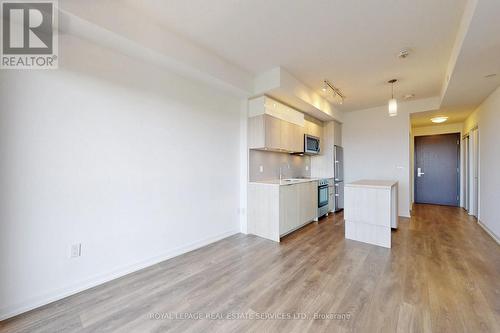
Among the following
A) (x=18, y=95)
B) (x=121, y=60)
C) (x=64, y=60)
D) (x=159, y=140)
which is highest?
(x=121, y=60)

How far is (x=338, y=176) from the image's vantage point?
5.62m

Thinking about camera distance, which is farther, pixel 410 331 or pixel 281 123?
pixel 281 123

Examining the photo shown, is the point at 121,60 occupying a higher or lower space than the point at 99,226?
higher

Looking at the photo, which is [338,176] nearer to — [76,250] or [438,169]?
[438,169]

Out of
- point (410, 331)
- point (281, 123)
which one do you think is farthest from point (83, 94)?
point (410, 331)

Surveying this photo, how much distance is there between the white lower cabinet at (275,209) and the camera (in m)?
3.48

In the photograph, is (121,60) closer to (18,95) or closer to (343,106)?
(18,95)

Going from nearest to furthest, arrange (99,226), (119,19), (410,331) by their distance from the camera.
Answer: (410,331) → (119,19) → (99,226)

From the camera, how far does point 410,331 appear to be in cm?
156

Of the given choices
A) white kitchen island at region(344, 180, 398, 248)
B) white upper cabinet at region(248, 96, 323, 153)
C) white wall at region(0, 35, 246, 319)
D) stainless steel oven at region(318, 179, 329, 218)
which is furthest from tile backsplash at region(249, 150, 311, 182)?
white kitchen island at region(344, 180, 398, 248)

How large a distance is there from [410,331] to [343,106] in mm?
4914

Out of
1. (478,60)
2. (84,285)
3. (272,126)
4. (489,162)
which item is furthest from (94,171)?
(489,162)

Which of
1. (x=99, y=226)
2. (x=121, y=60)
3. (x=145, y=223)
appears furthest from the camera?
(x=145, y=223)
